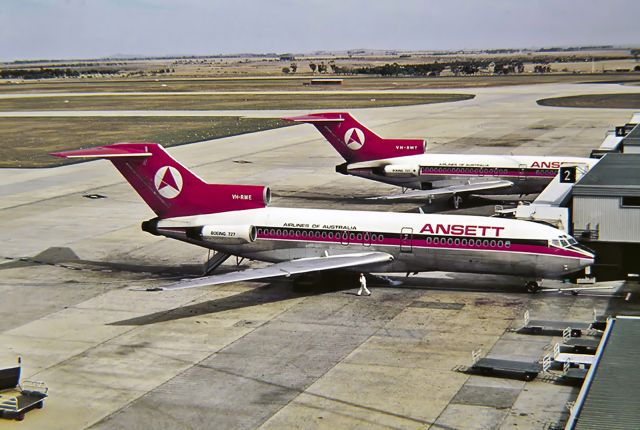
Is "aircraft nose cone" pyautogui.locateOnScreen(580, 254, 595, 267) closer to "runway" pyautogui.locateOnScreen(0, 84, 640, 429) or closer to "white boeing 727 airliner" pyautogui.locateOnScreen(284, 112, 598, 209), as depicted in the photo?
"runway" pyautogui.locateOnScreen(0, 84, 640, 429)

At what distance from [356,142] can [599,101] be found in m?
74.0

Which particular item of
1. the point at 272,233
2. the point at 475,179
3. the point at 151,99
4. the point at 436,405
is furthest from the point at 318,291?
the point at 151,99

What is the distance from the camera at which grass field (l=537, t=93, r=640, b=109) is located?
11062 centimetres

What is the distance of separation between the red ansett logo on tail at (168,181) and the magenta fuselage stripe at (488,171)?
64.9 ft

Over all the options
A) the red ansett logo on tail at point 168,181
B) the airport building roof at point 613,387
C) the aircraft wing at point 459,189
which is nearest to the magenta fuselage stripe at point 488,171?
the aircraft wing at point 459,189

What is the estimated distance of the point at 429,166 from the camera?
172 feet

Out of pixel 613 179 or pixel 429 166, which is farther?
pixel 429 166

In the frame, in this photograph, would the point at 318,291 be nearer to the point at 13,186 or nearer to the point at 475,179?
the point at 475,179

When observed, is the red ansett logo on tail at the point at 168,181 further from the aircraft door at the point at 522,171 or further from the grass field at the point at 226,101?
the grass field at the point at 226,101

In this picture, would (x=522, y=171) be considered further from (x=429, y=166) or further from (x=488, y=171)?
(x=429, y=166)

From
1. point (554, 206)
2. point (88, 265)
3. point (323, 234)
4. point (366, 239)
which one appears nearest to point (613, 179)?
point (554, 206)

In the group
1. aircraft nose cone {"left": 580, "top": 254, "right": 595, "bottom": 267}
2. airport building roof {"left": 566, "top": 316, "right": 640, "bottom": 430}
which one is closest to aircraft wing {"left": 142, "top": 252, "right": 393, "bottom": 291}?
aircraft nose cone {"left": 580, "top": 254, "right": 595, "bottom": 267}

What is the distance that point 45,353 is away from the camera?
2833cm

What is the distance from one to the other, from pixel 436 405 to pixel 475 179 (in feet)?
98.6
